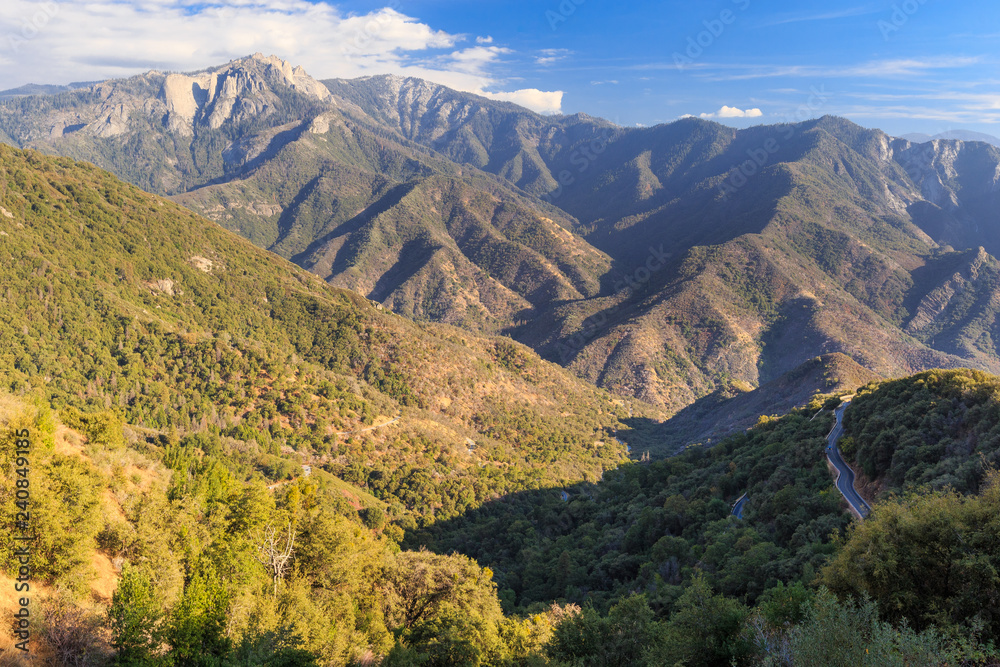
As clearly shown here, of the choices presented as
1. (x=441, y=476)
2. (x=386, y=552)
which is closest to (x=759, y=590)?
(x=386, y=552)

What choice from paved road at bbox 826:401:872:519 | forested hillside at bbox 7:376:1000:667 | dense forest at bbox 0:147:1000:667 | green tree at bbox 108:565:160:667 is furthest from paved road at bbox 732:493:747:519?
green tree at bbox 108:565:160:667

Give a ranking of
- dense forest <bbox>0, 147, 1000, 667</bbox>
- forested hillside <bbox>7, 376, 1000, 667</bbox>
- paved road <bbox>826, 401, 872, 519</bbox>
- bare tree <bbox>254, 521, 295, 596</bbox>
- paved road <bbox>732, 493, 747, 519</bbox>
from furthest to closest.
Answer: paved road <bbox>732, 493, 747, 519</bbox> < paved road <bbox>826, 401, 872, 519</bbox> < bare tree <bbox>254, 521, 295, 596</bbox> < dense forest <bbox>0, 147, 1000, 667</bbox> < forested hillside <bbox>7, 376, 1000, 667</bbox>

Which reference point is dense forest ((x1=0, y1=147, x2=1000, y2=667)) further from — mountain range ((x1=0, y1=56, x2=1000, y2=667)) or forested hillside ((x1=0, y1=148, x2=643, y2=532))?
forested hillside ((x1=0, y1=148, x2=643, y2=532))

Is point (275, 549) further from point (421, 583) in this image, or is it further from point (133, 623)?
A: point (133, 623)

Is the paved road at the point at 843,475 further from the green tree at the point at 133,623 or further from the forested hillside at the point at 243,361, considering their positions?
the forested hillside at the point at 243,361

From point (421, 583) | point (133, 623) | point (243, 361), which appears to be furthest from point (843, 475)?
point (243, 361)

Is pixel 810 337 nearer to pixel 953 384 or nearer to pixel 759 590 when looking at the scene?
pixel 953 384
